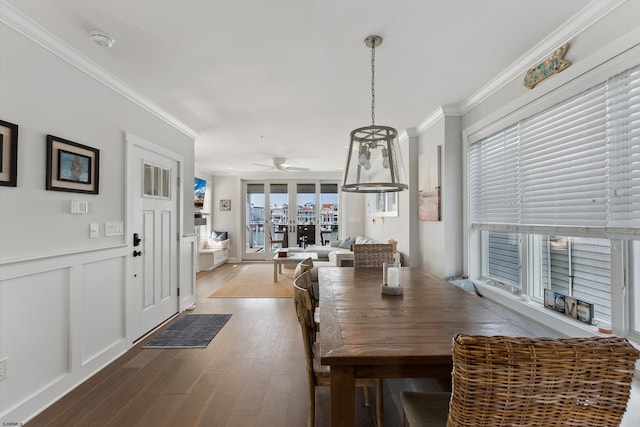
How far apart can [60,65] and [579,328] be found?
3864mm

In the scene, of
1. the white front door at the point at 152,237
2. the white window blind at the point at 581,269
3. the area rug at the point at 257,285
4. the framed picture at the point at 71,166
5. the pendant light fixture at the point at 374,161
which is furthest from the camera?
the area rug at the point at 257,285

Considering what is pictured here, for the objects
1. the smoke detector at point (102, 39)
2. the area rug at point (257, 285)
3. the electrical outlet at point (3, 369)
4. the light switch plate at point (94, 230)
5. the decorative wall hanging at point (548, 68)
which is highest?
the smoke detector at point (102, 39)

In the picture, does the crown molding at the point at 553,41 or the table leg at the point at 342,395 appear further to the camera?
the crown molding at the point at 553,41

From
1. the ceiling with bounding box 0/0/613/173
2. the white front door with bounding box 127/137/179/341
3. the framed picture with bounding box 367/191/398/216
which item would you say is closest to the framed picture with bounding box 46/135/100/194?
the white front door with bounding box 127/137/179/341

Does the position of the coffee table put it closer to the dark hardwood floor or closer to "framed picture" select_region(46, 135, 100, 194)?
the dark hardwood floor

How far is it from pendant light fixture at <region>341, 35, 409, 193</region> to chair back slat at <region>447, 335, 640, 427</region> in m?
1.21

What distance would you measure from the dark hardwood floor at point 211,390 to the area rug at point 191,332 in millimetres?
100

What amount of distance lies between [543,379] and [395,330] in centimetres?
65

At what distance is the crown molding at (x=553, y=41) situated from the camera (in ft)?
5.42

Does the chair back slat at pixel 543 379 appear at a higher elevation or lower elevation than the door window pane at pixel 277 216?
lower

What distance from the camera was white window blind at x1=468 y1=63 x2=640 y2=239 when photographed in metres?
1.58

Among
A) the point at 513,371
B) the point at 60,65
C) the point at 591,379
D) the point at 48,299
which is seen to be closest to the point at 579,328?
the point at 591,379

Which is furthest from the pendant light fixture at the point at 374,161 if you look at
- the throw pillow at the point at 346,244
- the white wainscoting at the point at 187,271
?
the throw pillow at the point at 346,244

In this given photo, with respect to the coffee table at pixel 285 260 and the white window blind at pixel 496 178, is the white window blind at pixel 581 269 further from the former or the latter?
the coffee table at pixel 285 260
